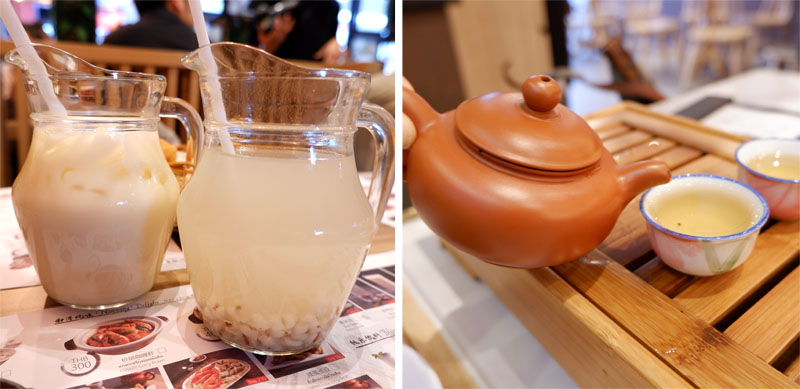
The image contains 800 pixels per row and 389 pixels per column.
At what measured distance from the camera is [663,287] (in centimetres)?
57

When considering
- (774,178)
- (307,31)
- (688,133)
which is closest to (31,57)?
Result: (774,178)

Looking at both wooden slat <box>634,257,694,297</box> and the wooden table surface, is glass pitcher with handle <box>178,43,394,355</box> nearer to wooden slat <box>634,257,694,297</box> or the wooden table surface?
the wooden table surface

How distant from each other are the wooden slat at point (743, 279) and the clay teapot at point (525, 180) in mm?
118

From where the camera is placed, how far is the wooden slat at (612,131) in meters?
0.96

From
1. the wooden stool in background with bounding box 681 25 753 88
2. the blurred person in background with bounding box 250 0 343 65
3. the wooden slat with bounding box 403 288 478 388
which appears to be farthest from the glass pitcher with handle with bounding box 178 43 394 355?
the wooden stool in background with bounding box 681 25 753 88

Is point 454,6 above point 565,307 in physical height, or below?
above

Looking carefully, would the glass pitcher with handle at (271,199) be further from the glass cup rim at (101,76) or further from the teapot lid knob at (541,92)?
the teapot lid knob at (541,92)

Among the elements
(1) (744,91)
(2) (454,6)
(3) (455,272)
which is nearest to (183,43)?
(2) (454,6)

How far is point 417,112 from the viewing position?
1.99ft

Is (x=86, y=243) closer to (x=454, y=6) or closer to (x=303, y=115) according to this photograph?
(x=303, y=115)

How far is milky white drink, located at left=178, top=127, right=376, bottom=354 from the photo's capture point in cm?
38

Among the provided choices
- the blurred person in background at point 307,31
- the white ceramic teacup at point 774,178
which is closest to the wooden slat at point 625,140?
the white ceramic teacup at point 774,178

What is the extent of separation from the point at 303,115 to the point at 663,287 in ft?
1.39

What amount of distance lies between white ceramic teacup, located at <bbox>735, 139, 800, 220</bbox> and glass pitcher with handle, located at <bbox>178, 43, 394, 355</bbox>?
55cm
